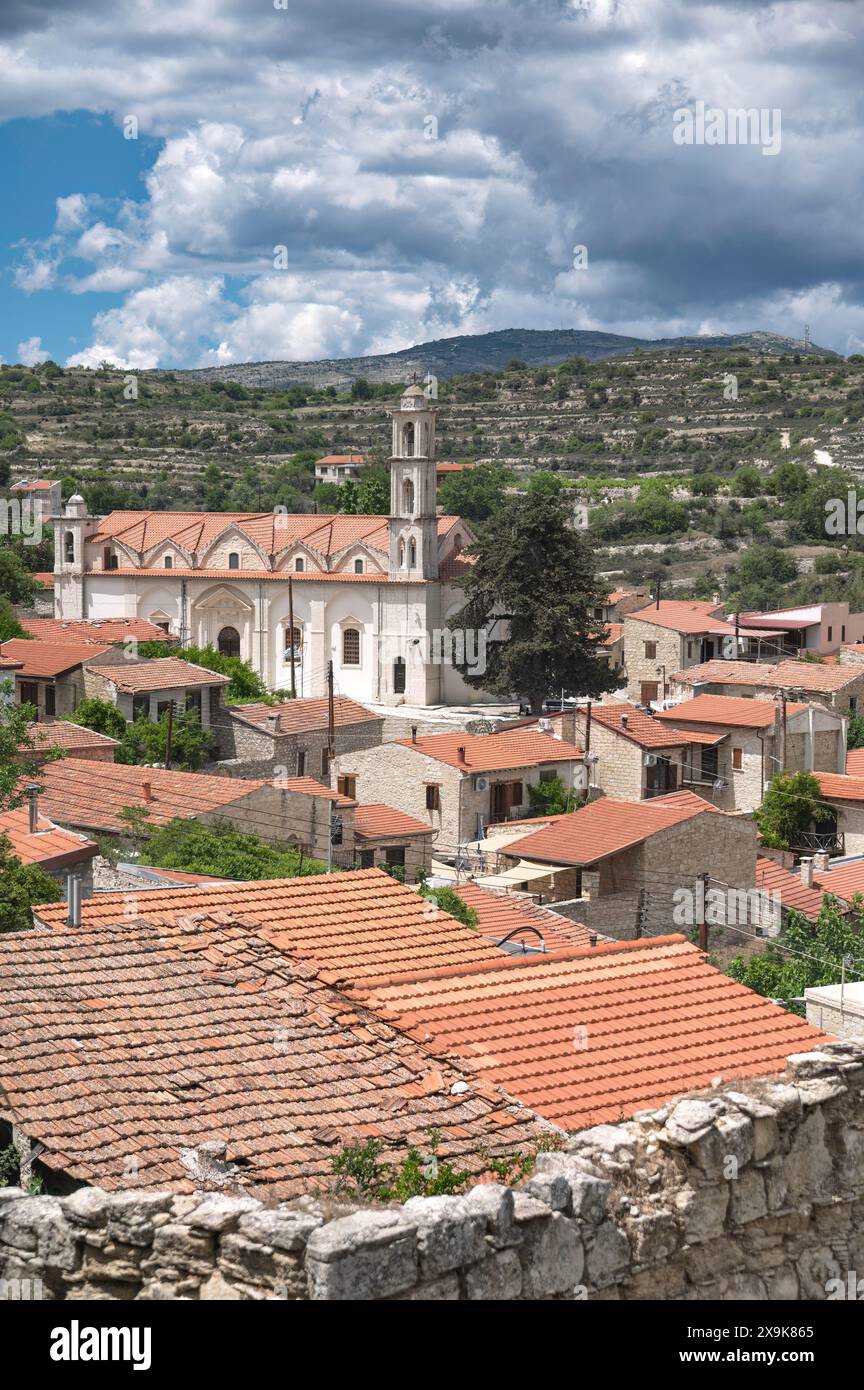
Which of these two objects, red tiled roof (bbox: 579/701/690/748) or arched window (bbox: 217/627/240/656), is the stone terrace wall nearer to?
red tiled roof (bbox: 579/701/690/748)

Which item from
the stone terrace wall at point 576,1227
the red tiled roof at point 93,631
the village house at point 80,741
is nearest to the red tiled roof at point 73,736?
the village house at point 80,741

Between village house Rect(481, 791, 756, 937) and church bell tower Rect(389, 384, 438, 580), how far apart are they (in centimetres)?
2778

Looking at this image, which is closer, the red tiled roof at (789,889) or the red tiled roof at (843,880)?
the red tiled roof at (789,889)

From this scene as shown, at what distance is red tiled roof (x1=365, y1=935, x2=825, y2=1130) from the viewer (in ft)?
28.7

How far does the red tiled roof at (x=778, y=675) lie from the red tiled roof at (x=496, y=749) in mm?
7743

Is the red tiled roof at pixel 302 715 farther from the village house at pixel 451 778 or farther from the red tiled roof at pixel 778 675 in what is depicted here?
the red tiled roof at pixel 778 675

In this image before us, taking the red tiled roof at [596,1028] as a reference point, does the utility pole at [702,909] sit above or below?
below

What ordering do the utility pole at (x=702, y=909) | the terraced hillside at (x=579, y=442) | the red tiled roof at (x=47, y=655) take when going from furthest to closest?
the terraced hillside at (x=579, y=442) → the red tiled roof at (x=47, y=655) → the utility pole at (x=702, y=909)

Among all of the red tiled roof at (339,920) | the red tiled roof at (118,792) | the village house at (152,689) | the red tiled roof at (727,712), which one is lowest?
the red tiled roof at (727,712)

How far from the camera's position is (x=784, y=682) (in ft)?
152

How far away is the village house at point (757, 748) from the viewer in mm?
40375

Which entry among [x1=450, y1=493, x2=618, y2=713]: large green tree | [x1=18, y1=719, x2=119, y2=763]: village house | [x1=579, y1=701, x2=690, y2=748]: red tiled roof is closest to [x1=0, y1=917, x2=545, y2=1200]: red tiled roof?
[x1=18, y1=719, x2=119, y2=763]: village house

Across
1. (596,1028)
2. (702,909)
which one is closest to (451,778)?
(702,909)

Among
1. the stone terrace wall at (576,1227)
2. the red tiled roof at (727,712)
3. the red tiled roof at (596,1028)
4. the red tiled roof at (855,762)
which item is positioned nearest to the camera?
the stone terrace wall at (576,1227)
